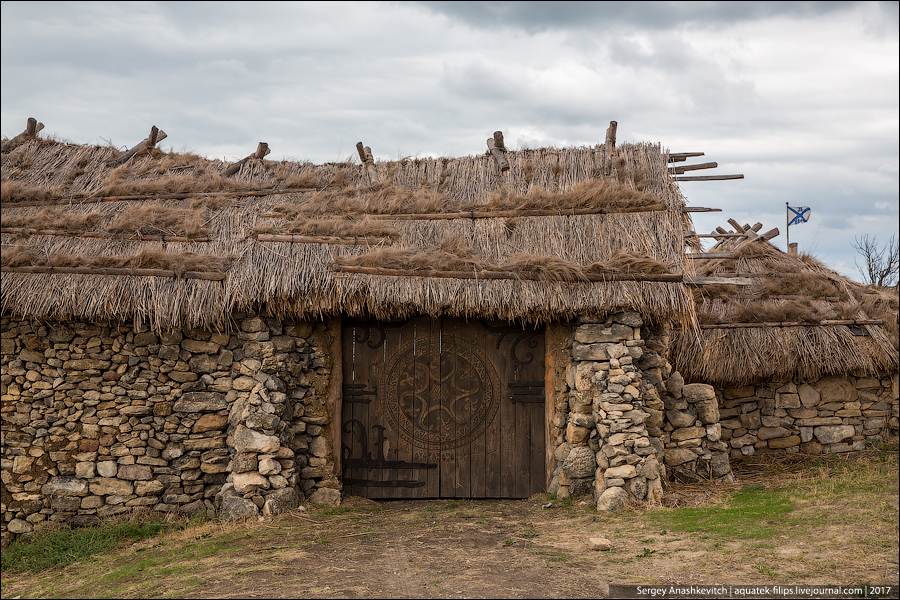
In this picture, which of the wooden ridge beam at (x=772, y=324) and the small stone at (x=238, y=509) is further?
the wooden ridge beam at (x=772, y=324)

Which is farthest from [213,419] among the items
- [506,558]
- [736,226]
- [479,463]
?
[736,226]

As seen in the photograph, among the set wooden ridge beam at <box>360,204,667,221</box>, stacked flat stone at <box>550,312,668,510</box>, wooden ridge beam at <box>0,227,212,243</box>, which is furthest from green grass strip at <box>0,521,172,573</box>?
stacked flat stone at <box>550,312,668,510</box>

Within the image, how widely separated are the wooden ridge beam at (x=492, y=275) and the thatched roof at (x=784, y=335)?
2109 mm

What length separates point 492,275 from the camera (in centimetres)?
734

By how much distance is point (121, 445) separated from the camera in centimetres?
733

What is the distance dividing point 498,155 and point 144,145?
459 centimetres

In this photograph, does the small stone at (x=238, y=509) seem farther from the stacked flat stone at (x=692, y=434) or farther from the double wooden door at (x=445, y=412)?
the stacked flat stone at (x=692, y=434)

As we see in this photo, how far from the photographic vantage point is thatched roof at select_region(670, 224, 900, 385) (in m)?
9.26

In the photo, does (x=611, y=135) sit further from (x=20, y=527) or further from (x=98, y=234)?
(x=20, y=527)

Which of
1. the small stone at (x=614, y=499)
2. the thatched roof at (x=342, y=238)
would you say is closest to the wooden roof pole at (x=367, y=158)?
the thatched roof at (x=342, y=238)

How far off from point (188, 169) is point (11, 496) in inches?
171

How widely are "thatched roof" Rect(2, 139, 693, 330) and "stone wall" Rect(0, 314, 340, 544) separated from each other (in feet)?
1.17

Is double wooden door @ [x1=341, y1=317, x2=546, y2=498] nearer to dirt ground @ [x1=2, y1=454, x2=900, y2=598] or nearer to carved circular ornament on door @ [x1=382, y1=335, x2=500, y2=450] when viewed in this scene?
carved circular ornament on door @ [x1=382, y1=335, x2=500, y2=450]

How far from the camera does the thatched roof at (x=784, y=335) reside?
Answer: 926 centimetres
